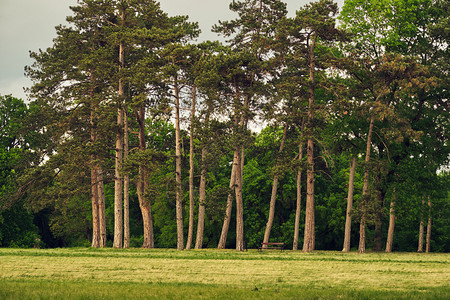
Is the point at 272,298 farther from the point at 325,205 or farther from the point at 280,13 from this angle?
the point at 325,205

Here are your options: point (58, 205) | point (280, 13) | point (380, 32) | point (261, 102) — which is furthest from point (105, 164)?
point (380, 32)

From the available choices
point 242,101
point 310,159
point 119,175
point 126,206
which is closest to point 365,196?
point 310,159

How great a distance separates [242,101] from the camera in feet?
146

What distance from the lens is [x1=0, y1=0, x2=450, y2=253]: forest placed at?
39.0 meters

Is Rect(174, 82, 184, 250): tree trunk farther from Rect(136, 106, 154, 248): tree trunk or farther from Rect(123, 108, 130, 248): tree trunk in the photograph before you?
Rect(123, 108, 130, 248): tree trunk

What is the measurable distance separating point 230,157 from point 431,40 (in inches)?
920

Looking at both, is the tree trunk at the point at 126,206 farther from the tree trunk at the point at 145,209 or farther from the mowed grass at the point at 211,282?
the mowed grass at the point at 211,282

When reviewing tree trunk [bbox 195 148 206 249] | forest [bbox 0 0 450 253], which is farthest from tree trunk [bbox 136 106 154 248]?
tree trunk [bbox 195 148 206 249]

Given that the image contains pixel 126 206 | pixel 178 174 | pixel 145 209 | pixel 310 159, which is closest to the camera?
pixel 310 159

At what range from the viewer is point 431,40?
4284 centimetres

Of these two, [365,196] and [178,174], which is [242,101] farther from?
[365,196]

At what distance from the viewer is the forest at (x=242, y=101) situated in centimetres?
3897

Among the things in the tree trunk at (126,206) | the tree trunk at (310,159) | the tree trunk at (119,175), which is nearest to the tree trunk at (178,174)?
the tree trunk at (126,206)

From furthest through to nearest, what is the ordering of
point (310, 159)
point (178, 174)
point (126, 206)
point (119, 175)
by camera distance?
point (126, 206) < point (119, 175) < point (178, 174) < point (310, 159)
